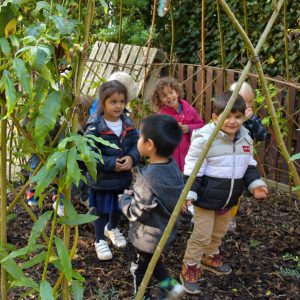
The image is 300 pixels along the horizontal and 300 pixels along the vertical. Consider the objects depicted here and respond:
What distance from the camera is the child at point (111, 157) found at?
3188 millimetres

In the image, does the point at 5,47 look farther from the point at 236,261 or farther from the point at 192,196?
the point at 236,261

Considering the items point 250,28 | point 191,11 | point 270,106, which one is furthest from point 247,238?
point 191,11

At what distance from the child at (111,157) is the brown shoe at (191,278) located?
0.58 m

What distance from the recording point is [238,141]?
2.87 meters

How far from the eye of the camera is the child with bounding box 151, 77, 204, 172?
3812 millimetres

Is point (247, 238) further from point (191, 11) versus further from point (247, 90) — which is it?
point (191, 11)

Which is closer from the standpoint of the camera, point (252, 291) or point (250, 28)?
point (252, 291)

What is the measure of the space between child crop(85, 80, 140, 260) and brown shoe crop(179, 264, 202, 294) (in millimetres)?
579

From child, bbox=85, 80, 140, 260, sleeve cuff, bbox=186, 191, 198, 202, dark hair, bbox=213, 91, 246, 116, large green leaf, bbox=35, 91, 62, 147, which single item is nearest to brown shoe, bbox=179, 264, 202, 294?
sleeve cuff, bbox=186, 191, 198, 202

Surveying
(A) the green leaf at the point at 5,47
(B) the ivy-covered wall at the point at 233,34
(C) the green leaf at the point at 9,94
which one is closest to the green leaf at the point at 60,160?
(C) the green leaf at the point at 9,94

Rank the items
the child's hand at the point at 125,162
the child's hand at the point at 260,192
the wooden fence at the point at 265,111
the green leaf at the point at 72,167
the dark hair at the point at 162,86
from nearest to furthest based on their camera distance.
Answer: the green leaf at the point at 72,167 < the child's hand at the point at 260,192 < the child's hand at the point at 125,162 < the dark hair at the point at 162,86 < the wooden fence at the point at 265,111

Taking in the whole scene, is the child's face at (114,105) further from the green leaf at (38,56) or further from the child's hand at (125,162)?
the green leaf at (38,56)

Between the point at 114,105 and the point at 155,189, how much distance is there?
0.90m

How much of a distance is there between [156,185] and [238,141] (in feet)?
2.21
